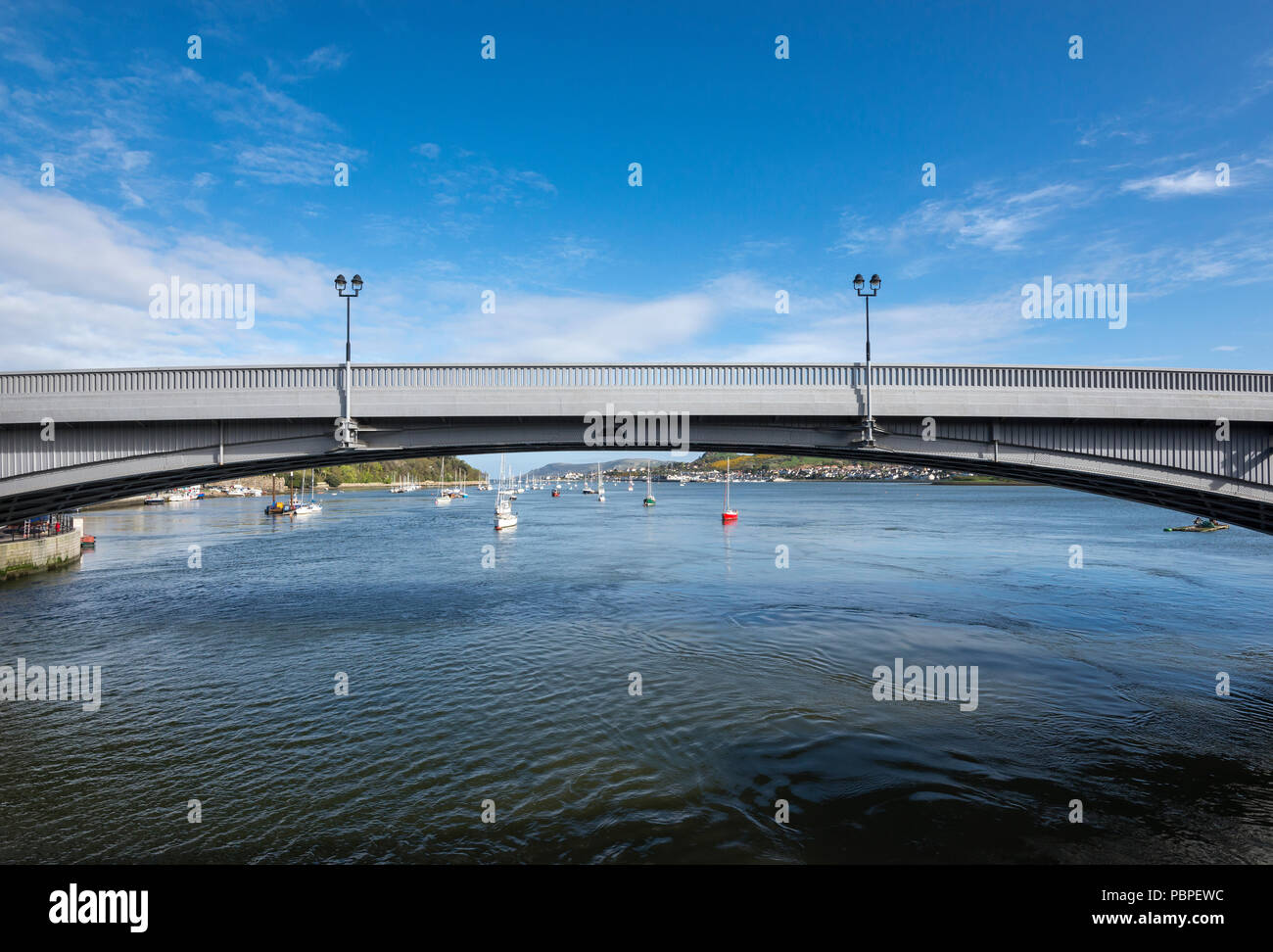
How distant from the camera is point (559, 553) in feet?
161

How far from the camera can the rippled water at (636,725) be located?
9.73 metres

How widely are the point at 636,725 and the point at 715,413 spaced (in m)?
8.28

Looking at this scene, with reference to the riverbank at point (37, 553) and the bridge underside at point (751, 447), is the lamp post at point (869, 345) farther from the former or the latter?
the riverbank at point (37, 553)

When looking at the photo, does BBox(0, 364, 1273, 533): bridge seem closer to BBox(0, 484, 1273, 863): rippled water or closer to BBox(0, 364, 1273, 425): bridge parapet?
BBox(0, 364, 1273, 425): bridge parapet

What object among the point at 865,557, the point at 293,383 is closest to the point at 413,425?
the point at 293,383

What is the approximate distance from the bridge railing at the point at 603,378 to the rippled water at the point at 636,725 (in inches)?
327

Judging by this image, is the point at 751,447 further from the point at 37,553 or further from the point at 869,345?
the point at 37,553

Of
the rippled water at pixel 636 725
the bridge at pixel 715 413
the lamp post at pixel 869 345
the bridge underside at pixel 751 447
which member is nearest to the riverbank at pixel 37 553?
the rippled water at pixel 636 725

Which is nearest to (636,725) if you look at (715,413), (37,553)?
(715,413)

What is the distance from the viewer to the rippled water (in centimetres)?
973

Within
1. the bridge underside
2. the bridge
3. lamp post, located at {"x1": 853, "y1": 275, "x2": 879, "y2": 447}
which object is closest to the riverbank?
the bridge underside

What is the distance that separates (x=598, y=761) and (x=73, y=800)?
929 centimetres

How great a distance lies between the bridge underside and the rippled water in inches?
230

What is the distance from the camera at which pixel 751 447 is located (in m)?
18.8
